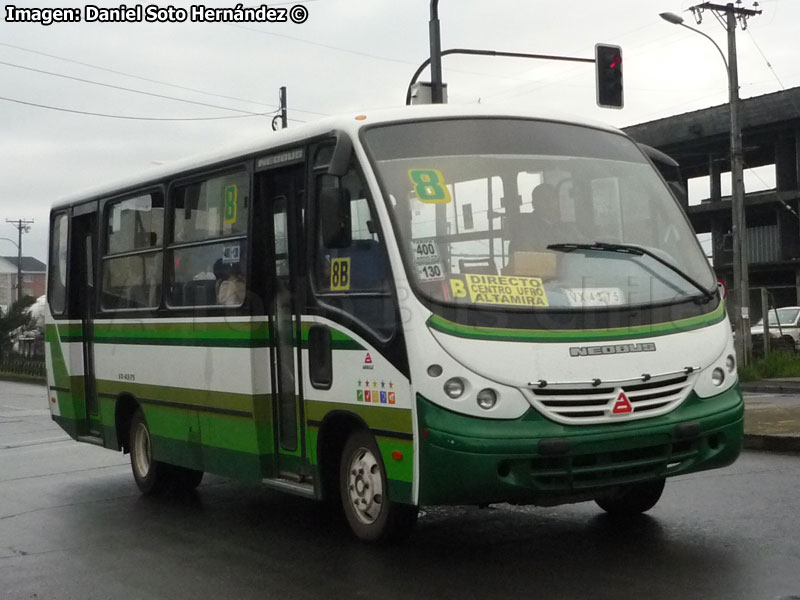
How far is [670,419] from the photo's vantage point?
7117 millimetres

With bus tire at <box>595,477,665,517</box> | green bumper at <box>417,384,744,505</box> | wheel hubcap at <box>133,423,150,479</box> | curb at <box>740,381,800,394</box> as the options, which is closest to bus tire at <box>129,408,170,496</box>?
wheel hubcap at <box>133,423,150,479</box>

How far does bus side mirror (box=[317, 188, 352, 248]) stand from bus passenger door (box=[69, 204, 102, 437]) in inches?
198

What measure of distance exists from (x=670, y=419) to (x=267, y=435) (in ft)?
9.78

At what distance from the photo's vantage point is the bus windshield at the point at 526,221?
7191mm

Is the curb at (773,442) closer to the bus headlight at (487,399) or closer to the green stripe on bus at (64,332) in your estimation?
the bus headlight at (487,399)

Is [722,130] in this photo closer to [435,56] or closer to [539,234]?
[435,56]

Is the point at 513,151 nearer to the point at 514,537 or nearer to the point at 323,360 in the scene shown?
the point at 323,360

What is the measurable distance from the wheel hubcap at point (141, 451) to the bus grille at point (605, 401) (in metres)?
5.15

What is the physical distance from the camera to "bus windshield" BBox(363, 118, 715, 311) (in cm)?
719

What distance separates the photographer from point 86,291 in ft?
39.9

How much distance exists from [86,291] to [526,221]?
611cm

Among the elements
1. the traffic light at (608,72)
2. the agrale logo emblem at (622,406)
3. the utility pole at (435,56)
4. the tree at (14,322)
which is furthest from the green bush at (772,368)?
the tree at (14,322)

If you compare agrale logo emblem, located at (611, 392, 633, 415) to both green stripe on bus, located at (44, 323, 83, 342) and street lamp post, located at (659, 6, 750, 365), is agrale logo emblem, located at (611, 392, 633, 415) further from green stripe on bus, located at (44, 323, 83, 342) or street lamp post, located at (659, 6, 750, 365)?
street lamp post, located at (659, 6, 750, 365)

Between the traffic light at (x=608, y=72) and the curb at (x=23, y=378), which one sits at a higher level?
the traffic light at (x=608, y=72)
